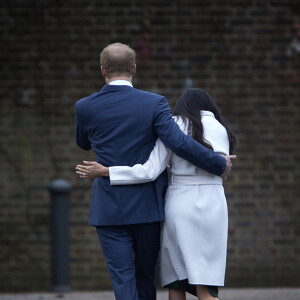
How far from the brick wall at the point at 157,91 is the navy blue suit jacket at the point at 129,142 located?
3199mm

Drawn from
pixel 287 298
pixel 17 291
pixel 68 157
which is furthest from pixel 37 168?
pixel 287 298

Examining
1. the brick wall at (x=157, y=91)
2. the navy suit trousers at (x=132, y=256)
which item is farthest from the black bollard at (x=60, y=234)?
the navy suit trousers at (x=132, y=256)

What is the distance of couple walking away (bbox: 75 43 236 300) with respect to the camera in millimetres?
3689

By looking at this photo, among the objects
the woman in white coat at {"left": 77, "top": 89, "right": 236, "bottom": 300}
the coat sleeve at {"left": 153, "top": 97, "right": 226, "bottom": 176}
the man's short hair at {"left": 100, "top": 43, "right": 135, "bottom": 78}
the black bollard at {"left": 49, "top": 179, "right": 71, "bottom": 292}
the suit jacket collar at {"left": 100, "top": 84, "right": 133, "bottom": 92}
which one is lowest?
the black bollard at {"left": 49, "top": 179, "right": 71, "bottom": 292}

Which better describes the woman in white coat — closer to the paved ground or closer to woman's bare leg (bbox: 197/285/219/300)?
woman's bare leg (bbox: 197/285/219/300)

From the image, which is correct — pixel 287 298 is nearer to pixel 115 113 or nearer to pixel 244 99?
pixel 244 99

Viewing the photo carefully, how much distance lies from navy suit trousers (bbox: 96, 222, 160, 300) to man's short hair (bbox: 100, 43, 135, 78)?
33.3 inches

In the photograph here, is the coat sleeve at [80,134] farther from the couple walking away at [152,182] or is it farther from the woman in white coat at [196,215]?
the woman in white coat at [196,215]

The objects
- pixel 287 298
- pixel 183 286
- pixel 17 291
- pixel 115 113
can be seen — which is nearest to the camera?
pixel 115 113

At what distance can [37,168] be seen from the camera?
22.8 ft

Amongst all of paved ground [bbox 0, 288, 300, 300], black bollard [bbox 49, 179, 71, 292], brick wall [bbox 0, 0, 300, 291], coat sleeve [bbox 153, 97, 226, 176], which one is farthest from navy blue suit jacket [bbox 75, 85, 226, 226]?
brick wall [bbox 0, 0, 300, 291]

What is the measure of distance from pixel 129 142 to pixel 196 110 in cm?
48

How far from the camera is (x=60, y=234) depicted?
602cm

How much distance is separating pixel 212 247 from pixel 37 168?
135 inches
